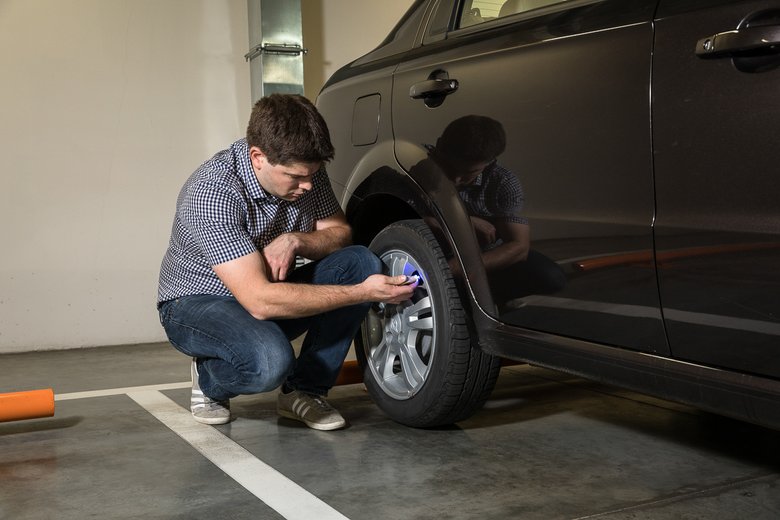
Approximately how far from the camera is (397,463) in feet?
7.93

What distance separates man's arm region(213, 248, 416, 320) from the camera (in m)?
2.54

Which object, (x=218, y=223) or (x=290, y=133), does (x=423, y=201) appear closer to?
(x=290, y=133)

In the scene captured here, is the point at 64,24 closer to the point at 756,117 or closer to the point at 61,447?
the point at 61,447

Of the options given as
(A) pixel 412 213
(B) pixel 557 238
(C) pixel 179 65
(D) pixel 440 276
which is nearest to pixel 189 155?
(C) pixel 179 65

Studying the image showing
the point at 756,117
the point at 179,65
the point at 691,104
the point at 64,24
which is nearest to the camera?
the point at 756,117

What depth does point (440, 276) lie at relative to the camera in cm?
251

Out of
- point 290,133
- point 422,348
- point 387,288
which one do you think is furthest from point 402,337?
point 290,133

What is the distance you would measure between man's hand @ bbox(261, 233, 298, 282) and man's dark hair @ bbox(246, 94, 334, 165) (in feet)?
0.99

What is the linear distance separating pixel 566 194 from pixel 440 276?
2.04 ft

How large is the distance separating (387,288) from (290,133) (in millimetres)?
556

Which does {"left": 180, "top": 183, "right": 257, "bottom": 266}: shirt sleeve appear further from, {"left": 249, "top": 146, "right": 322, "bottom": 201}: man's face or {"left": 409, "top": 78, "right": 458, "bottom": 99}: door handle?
{"left": 409, "top": 78, "right": 458, "bottom": 99}: door handle

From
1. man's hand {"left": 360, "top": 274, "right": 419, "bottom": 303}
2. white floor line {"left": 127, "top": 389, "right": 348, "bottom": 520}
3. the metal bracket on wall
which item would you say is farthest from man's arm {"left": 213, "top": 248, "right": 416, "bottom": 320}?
the metal bracket on wall

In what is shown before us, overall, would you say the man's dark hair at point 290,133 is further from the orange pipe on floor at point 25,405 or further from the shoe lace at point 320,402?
the orange pipe on floor at point 25,405

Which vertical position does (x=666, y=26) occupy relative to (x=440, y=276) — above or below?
above
